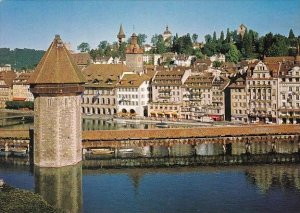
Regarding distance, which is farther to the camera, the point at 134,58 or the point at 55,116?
the point at 134,58

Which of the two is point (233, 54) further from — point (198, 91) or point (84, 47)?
point (84, 47)

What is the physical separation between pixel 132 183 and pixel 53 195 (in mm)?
3855

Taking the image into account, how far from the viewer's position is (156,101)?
180 feet

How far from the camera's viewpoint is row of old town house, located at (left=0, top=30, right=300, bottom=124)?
46000mm

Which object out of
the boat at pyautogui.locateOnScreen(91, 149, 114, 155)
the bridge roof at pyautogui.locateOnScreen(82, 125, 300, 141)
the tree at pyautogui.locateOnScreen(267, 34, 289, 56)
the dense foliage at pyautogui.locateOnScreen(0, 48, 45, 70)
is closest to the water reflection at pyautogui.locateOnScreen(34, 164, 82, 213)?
the bridge roof at pyautogui.locateOnScreen(82, 125, 300, 141)

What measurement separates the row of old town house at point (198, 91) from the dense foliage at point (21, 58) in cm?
3883

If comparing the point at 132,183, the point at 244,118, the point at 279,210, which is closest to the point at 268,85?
the point at 244,118

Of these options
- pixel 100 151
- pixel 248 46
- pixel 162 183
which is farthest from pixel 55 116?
pixel 248 46

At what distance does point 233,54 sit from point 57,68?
4936cm

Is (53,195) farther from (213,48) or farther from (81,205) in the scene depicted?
(213,48)

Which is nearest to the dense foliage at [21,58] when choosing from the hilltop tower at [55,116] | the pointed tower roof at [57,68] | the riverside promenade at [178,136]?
the riverside promenade at [178,136]

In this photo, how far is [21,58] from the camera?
335 ft

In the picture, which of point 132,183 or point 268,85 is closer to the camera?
point 132,183

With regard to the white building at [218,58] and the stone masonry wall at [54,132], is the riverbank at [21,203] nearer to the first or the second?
the stone masonry wall at [54,132]
